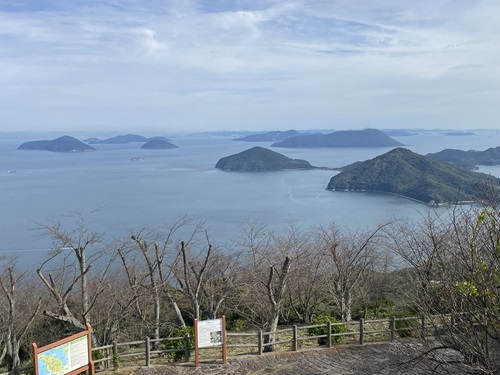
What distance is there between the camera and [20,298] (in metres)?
13.8

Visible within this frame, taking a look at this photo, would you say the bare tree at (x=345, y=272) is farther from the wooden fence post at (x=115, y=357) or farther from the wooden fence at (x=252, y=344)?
the wooden fence post at (x=115, y=357)

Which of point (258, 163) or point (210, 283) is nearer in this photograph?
point (210, 283)

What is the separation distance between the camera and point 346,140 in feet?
591

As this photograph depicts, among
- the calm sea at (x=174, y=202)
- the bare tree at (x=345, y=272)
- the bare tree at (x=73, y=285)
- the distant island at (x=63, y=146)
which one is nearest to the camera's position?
the bare tree at (x=73, y=285)

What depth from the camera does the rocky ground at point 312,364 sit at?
8180 mm

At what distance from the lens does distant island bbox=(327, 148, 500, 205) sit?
58.2 m

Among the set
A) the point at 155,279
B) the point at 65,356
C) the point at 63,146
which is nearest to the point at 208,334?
the point at 65,356

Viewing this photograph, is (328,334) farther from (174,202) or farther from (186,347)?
(174,202)

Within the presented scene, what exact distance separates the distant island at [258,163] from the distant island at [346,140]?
3021 inches

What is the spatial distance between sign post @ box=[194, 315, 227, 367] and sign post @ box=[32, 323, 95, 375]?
1882mm

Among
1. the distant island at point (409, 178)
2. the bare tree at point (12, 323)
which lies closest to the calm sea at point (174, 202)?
the distant island at point (409, 178)

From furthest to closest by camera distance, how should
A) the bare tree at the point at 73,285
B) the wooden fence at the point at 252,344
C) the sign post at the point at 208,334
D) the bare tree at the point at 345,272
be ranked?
1. the bare tree at the point at 345,272
2. the bare tree at the point at 73,285
3. the wooden fence at the point at 252,344
4. the sign post at the point at 208,334

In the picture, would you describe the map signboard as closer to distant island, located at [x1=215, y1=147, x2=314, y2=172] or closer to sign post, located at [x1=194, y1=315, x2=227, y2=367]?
sign post, located at [x1=194, y1=315, x2=227, y2=367]

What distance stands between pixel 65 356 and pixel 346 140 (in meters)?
180
